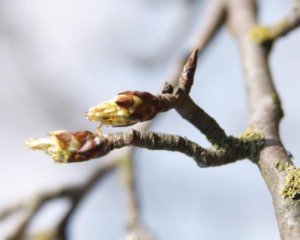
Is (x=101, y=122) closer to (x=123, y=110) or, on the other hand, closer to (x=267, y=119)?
(x=123, y=110)

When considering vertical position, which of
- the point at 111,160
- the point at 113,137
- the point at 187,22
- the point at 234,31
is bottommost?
the point at 113,137

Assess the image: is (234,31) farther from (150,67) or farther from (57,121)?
(57,121)

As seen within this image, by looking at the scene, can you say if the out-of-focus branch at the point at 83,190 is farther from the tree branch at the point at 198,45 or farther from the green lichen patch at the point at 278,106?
the green lichen patch at the point at 278,106

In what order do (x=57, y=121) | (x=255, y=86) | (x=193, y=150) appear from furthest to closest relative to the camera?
(x=57, y=121), (x=255, y=86), (x=193, y=150)

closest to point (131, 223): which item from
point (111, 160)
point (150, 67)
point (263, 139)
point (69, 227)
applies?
point (69, 227)

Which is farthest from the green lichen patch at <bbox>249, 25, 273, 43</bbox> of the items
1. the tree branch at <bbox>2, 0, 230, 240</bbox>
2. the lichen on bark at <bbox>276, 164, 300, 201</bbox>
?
the lichen on bark at <bbox>276, 164, 300, 201</bbox>

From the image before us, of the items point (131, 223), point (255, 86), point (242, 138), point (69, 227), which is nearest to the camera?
point (242, 138)

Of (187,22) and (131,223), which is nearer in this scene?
(131,223)

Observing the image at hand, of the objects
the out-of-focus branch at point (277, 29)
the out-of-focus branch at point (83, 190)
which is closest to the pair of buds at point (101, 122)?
the out-of-focus branch at point (277, 29)
